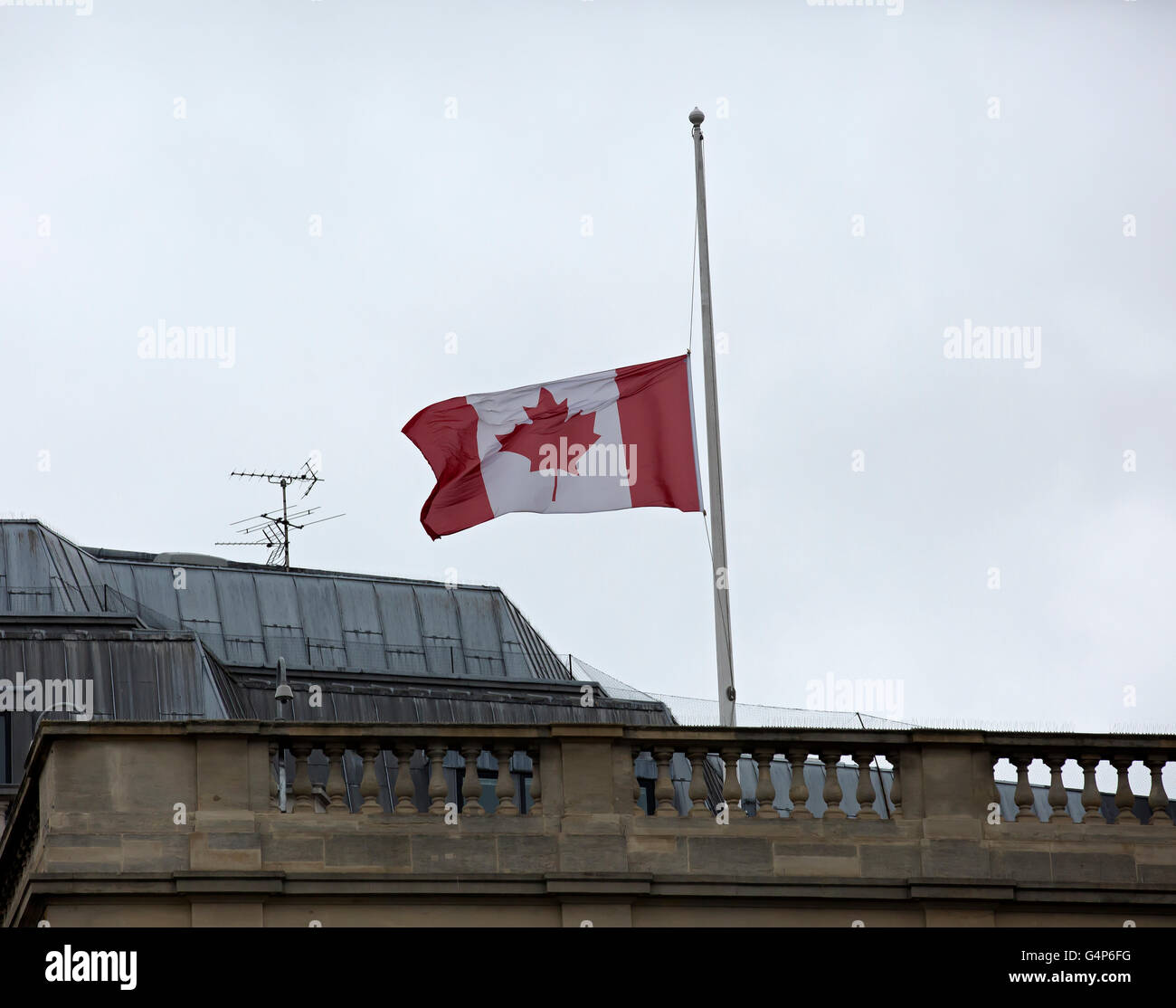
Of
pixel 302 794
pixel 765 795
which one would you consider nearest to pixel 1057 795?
pixel 765 795

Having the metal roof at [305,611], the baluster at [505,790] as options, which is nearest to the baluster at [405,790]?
the baluster at [505,790]

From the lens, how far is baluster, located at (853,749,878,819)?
71.1 ft

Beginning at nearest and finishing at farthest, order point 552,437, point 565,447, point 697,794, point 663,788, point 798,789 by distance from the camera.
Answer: point 663,788, point 697,794, point 798,789, point 565,447, point 552,437

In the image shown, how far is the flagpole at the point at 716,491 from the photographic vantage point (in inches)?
950

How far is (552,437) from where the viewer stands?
26906 millimetres

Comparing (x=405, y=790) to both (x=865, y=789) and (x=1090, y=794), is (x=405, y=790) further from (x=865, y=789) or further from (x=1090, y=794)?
(x=1090, y=794)

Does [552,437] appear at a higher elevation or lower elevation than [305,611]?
lower

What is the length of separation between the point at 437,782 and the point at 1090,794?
5.68 metres

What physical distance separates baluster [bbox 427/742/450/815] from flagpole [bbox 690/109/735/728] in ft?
8.24

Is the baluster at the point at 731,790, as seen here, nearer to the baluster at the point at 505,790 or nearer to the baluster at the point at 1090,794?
the baluster at the point at 505,790

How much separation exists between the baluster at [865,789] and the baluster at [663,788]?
5.33 feet

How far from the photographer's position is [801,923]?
21125 mm
